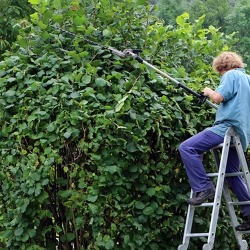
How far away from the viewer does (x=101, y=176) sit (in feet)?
19.0

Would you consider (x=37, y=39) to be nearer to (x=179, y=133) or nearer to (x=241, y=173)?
(x=179, y=133)

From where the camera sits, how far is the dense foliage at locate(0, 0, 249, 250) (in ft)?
19.2

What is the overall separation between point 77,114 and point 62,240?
47.8 inches

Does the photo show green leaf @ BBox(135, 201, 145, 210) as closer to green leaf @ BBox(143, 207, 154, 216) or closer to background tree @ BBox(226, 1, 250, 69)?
green leaf @ BBox(143, 207, 154, 216)

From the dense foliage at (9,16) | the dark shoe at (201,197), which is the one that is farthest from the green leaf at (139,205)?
the dense foliage at (9,16)

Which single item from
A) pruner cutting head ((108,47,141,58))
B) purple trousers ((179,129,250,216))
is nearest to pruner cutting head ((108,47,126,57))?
pruner cutting head ((108,47,141,58))

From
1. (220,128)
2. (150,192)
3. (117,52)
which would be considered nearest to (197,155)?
(220,128)

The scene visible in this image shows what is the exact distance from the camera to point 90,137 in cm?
578

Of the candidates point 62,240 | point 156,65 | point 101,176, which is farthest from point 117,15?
point 62,240

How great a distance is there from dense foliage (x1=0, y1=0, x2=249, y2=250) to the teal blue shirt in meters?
0.30

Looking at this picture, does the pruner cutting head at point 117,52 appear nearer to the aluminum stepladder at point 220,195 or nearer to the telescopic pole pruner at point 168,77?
the telescopic pole pruner at point 168,77

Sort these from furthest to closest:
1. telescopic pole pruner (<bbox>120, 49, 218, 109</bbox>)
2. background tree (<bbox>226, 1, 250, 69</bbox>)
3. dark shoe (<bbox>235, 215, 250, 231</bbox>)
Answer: background tree (<bbox>226, 1, 250, 69</bbox>) < dark shoe (<bbox>235, 215, 250, 231</bbox>) < telescopic pole pruner (<bbox>120, 49, 218, 109</bbox>)

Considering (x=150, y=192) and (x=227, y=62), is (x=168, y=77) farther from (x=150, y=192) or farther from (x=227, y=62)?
(x=150, y=192)

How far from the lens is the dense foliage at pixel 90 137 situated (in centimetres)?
587
